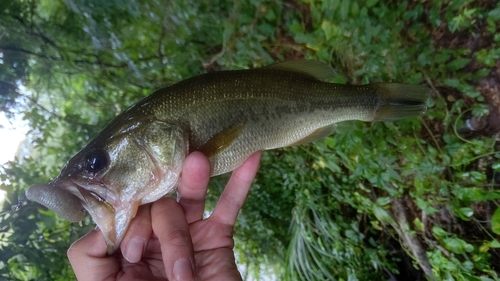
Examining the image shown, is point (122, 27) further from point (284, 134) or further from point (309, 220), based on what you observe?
point (309, 220)

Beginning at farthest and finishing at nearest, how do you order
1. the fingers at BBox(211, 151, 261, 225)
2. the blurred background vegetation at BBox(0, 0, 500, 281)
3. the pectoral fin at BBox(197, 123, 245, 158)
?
the blurred background vegetation at BBox(0, 0, 500, 281) → the fingers at BBox(211, 151, 261, 225) → the pectoral fin at BBox(197, 123, 245, 158)

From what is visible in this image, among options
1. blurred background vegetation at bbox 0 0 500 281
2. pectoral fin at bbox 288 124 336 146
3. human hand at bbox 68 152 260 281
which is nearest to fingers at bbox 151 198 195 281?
human hand at bbox 68 152 260 281

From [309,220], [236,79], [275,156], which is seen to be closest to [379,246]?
[309,220]

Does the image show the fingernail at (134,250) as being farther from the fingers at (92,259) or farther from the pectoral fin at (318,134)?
the pectoral fin at (318,134)

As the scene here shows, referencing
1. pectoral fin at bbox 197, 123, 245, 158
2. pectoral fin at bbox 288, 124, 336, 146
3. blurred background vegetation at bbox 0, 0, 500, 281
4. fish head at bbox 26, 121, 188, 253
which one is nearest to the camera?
fish head at bbox 26, 121, 188, 253

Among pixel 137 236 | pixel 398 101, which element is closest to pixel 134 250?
pixel 137 236

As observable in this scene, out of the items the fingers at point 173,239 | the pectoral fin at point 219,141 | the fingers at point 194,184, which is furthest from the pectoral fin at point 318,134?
the fingers at point 173,239

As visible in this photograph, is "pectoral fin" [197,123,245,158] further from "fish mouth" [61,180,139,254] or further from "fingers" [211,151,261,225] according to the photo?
"fish mouth" [61,180,139,254]
